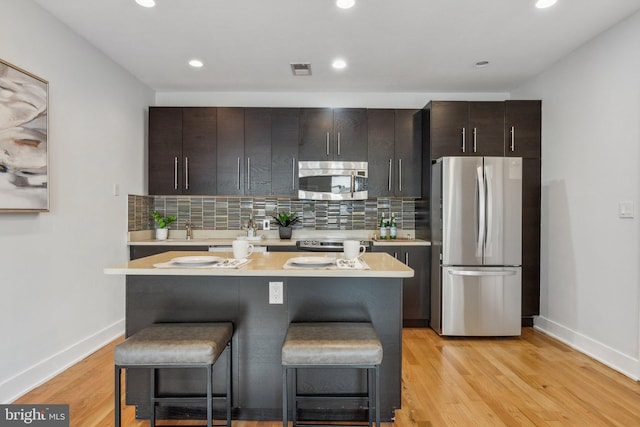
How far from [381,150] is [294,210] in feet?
4.07

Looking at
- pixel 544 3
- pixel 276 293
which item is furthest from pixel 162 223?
pixel 544 3

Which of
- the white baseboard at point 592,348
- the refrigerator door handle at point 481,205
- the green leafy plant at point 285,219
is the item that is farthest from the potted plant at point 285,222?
the white baseboard at point 592,348

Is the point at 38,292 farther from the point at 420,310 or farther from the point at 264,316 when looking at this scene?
the point at 420,310

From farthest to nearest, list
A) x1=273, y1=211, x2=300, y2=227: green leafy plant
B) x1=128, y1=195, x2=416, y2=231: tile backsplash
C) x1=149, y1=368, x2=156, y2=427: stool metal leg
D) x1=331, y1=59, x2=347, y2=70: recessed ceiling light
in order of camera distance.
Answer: x1=128, y1=195, x2=416, y2=231: tile backsplash, x1=273, y1=211, x2=300, y2=227: green leafy plant, x1=331, y1=59, x2=347, y2=70: recessed ceiling light, x1=149, y1=368, x2=156, y2=427: stool metal leg

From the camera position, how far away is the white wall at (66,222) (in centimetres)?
234

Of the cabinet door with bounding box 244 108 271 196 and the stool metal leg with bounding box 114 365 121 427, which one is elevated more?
the cabinet door with bounding box 244 108 271 196

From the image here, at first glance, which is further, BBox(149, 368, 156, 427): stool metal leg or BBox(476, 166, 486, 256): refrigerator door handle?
BBox(476, 166, 486, 256): refrigerator door handle

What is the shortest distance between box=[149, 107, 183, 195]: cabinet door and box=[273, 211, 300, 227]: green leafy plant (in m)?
1.14

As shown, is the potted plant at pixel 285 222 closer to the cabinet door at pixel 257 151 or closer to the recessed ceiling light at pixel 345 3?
the cabinet door at pixel 257 151

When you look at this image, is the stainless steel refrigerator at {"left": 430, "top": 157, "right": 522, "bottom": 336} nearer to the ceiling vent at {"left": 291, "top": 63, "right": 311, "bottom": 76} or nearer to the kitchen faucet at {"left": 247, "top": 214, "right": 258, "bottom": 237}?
the ceiling vent at {"left": 291, "top": 63, "right": 311, "bottom": 76}

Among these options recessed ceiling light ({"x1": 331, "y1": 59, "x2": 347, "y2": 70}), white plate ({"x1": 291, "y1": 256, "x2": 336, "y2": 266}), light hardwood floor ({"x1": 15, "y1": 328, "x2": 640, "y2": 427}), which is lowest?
light hardwood floor ({"x1": 15, "y1": 328, "x2": 640, "y2": 427})

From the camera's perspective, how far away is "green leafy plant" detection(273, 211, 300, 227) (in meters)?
4.36

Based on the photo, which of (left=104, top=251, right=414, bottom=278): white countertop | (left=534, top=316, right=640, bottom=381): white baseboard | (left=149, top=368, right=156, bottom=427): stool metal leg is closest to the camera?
(left=104, top=251, right=414, bottom=278): white countertop

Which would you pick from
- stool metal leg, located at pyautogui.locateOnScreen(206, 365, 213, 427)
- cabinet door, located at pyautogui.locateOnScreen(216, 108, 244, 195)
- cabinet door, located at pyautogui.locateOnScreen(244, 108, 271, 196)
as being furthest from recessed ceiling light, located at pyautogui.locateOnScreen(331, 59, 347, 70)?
stool metal leg, located at pyautogui.locateOnScreen(206, 365, 213, 427)
